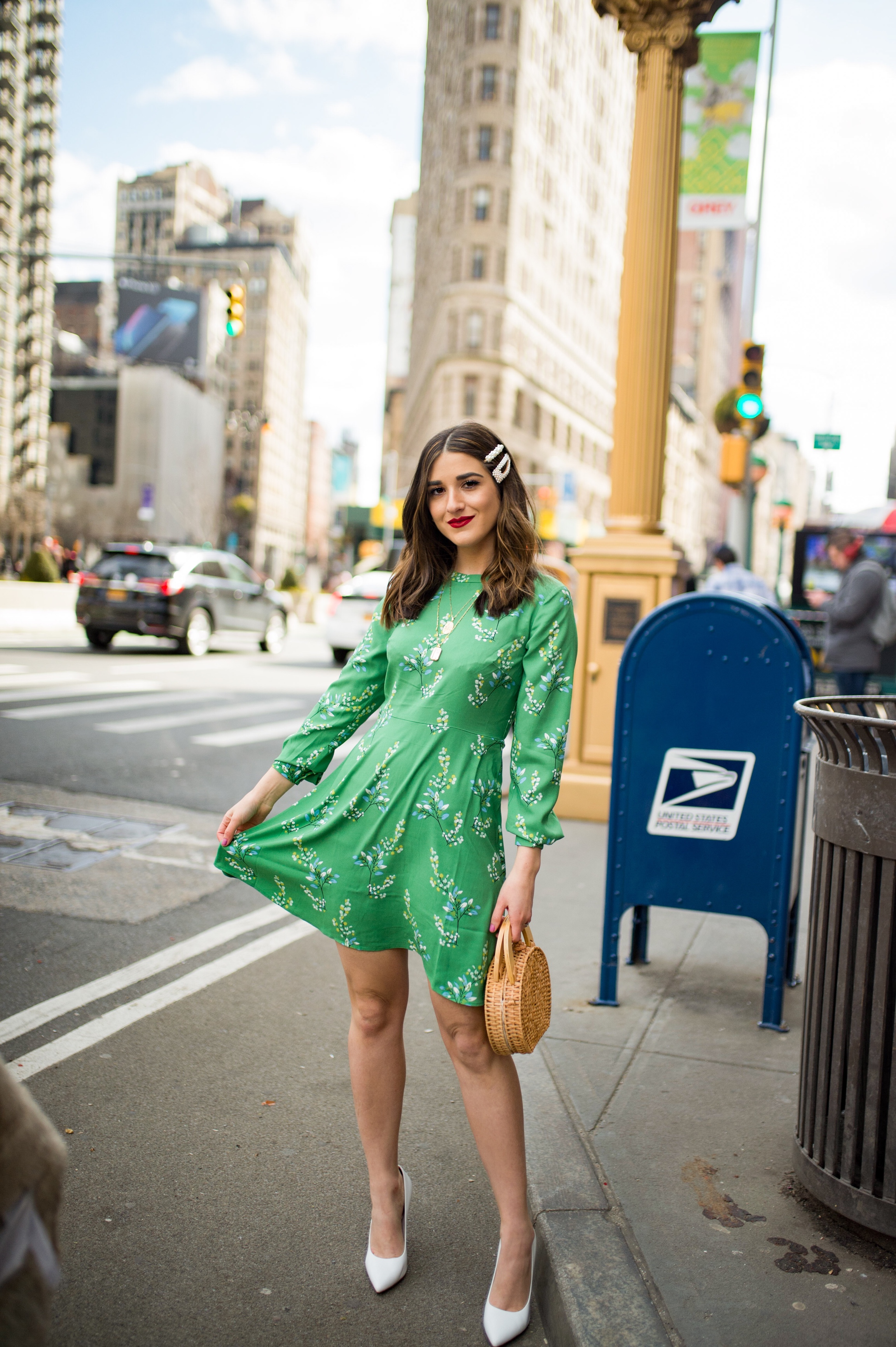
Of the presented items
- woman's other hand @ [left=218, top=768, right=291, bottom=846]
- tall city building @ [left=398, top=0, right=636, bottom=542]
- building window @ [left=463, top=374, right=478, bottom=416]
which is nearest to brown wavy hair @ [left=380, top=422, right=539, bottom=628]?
woman's other hand @ [left=218, top=768, right=291, bottom=846]

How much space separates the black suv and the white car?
2.04 meters

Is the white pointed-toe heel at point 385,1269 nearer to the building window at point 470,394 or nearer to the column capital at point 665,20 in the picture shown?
the column capital at point 665,20

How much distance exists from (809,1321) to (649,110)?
764cm

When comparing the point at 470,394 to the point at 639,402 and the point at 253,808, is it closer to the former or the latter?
the point at 639,402

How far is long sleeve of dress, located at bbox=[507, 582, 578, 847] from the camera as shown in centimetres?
226

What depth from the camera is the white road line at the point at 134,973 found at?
3734 millimetres

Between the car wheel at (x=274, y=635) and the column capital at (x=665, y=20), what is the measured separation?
14253 mm

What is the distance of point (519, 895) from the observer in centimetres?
223

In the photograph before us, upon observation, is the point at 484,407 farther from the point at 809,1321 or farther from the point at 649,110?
the point at 809,1321

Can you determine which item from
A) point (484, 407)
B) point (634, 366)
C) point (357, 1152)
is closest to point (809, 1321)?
point (357, 1152)

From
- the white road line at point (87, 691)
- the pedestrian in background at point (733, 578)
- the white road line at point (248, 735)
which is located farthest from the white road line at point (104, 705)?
the pedestrian in background at point (733, 578)

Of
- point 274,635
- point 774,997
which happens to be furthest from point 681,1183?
point 274,635

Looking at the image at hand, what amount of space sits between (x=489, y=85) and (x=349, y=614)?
56.9m

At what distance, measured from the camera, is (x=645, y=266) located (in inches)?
307
